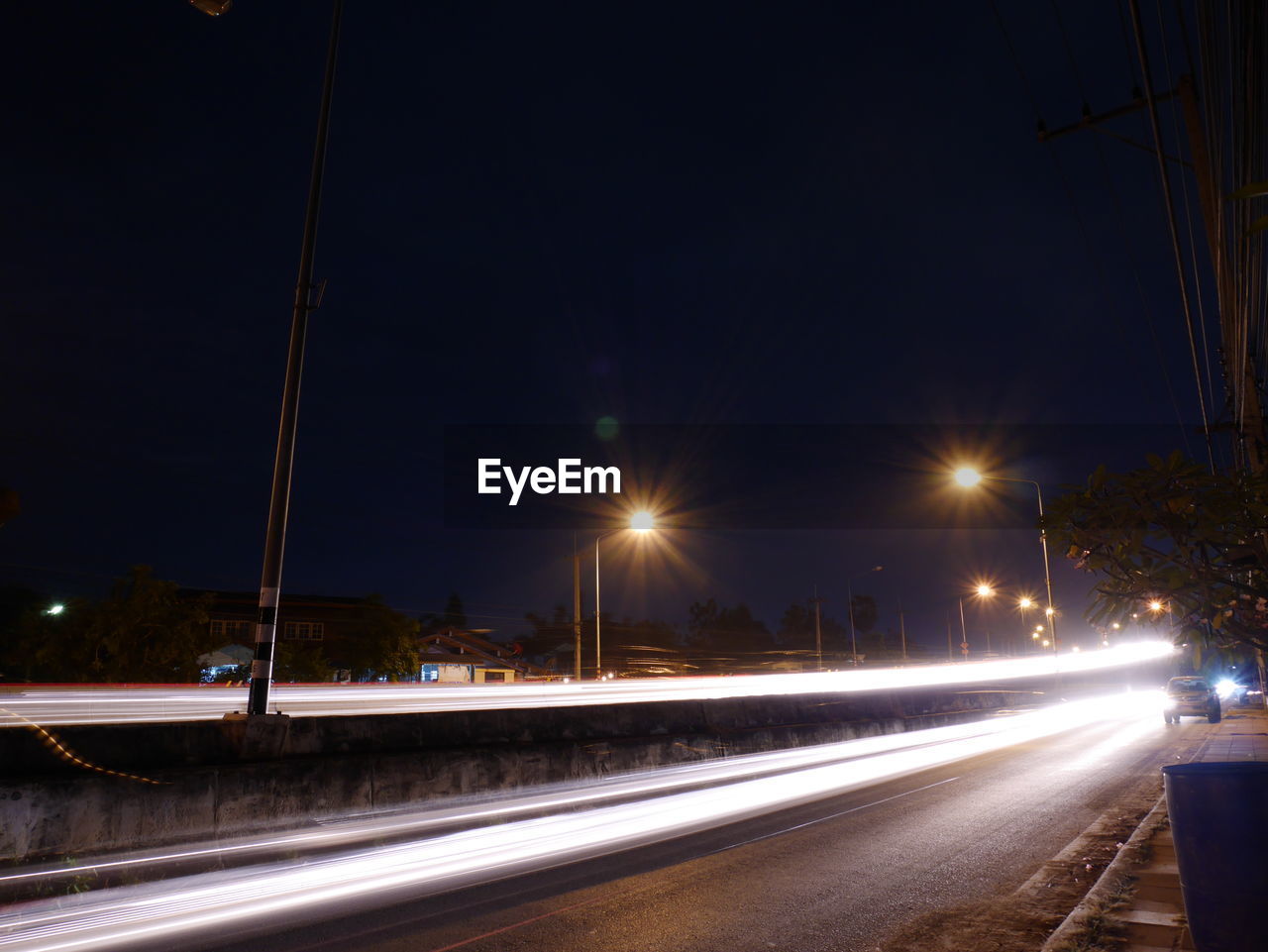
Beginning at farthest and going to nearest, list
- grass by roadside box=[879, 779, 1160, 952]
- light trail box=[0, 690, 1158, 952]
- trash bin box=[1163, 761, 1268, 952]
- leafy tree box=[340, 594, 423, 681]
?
leafy tree box=[340, 594, 423, 681], light trail box=[0, 690, 1158, 952], grass by roadside box=[879, 779, 1160, 952], trash bin box=[1163, 761, 1268, 952]

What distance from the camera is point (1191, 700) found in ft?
92.6

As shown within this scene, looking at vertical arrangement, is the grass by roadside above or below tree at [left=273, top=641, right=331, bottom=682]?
below

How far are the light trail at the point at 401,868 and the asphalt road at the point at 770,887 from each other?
44 cm

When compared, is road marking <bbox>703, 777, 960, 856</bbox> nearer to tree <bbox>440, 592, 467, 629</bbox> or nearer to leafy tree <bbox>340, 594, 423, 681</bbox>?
leafy tree <bbox>340, 594, 423, 681</bbox>

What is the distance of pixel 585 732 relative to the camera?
15148mm

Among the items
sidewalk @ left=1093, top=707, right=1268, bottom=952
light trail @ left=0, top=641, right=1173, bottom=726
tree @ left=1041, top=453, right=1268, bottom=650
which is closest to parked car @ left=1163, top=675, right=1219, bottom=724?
light trail @ left=0, top=641, right=1173, bottom=726

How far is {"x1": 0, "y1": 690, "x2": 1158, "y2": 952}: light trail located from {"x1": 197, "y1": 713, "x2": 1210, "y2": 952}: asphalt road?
0.44 meters

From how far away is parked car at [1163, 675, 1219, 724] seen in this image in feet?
92.4

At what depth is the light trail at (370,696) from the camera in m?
17.3

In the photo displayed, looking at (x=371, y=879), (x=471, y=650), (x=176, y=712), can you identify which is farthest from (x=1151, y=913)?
(x=471, y=650)

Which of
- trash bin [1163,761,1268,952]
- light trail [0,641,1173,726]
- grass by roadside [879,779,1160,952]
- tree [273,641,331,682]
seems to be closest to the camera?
trash bin [1163,761,1268,952]

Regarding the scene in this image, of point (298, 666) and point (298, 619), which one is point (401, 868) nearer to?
point (298, 666)

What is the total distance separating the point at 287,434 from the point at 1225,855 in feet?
37.7

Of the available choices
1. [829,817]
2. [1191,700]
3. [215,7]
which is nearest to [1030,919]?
[829,817]
